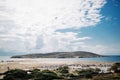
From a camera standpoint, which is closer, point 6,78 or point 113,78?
point 113,78

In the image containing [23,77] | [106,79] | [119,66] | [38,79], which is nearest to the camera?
[106,79]

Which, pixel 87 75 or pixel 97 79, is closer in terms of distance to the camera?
pixel 97 79

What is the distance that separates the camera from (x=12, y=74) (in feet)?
86.4

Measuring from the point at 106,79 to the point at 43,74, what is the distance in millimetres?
7766

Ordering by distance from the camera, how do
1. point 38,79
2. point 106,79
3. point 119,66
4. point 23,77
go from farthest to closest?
point 119,66 < point 23,77 < point 38,79 < point 106,79

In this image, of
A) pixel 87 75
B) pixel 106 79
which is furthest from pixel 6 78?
pixel 106 79

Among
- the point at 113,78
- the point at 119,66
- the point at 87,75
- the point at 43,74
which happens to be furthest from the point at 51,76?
the point at 119,66

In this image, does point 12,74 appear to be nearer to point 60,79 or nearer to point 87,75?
point 60,79

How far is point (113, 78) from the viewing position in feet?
74.5

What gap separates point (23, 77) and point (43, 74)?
3123 millimetres

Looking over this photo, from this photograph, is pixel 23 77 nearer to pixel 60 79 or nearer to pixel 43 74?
pixel 43 74

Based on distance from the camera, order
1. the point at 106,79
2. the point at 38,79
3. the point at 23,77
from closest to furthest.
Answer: the point at 106,79 → the point at 38,79 → the point at 23,77

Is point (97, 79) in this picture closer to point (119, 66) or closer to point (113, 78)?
point (113, 78)

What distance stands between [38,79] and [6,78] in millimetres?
4330
